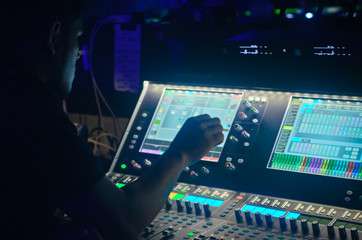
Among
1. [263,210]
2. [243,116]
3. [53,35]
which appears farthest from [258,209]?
[53,35]

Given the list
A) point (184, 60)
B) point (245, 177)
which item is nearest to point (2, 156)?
point (245, 177)

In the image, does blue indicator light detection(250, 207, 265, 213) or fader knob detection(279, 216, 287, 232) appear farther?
blue indicator light detection(250, 207, 265, 213)

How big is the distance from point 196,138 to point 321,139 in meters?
0.45

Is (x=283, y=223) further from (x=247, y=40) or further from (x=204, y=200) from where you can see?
(x=247, y=40)

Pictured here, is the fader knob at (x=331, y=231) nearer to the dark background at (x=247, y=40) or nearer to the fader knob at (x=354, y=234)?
the fader knob at (x=354, y=234)

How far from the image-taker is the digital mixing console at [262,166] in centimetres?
126

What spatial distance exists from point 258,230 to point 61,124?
24.6 inches

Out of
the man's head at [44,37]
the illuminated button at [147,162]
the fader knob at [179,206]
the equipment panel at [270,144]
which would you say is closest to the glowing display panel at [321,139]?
the equipment panel at [270,144]

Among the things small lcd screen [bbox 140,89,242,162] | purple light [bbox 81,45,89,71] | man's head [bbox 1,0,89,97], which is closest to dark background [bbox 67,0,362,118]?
small lcd screen [bbox 140,89,242,162]

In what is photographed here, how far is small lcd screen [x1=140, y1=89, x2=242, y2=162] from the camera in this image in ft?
5.49

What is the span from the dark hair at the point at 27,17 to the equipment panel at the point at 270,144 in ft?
2.38

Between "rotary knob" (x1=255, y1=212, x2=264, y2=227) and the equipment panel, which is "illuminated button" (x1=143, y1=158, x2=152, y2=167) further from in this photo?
"rotary knob" (x1=255, y1=212, x2=264, y2=227)

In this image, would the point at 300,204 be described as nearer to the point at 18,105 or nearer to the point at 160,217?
the point at 160,217

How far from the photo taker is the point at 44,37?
1.09 m
